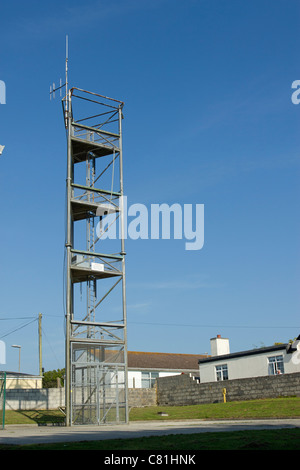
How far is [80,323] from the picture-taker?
2783 centimetres

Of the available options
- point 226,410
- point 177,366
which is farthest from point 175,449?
point 177,366

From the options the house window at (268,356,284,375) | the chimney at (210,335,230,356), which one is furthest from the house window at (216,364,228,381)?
the house window at (268,356,284,375)

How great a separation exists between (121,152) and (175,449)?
948 inches

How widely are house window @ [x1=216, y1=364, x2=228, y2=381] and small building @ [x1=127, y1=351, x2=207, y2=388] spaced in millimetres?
10430

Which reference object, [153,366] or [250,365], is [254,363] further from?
[153,366]

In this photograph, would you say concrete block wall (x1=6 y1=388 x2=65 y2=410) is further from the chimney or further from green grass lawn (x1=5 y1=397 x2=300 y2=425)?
the chimney

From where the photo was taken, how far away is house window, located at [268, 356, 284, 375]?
1435 inches

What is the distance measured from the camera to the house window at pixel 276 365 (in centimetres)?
3644

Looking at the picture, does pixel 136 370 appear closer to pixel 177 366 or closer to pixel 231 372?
pixel 177 366

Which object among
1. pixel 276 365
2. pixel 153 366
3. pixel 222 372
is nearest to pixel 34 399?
pixel 222 372

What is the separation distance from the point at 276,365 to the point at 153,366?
1912 cm

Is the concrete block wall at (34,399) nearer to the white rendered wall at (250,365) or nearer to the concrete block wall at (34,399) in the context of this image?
the concrete block wall at (34,399)

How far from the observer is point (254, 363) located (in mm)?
38594

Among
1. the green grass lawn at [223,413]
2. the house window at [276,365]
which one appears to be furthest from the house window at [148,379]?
the green grass lawn at [223,413]
